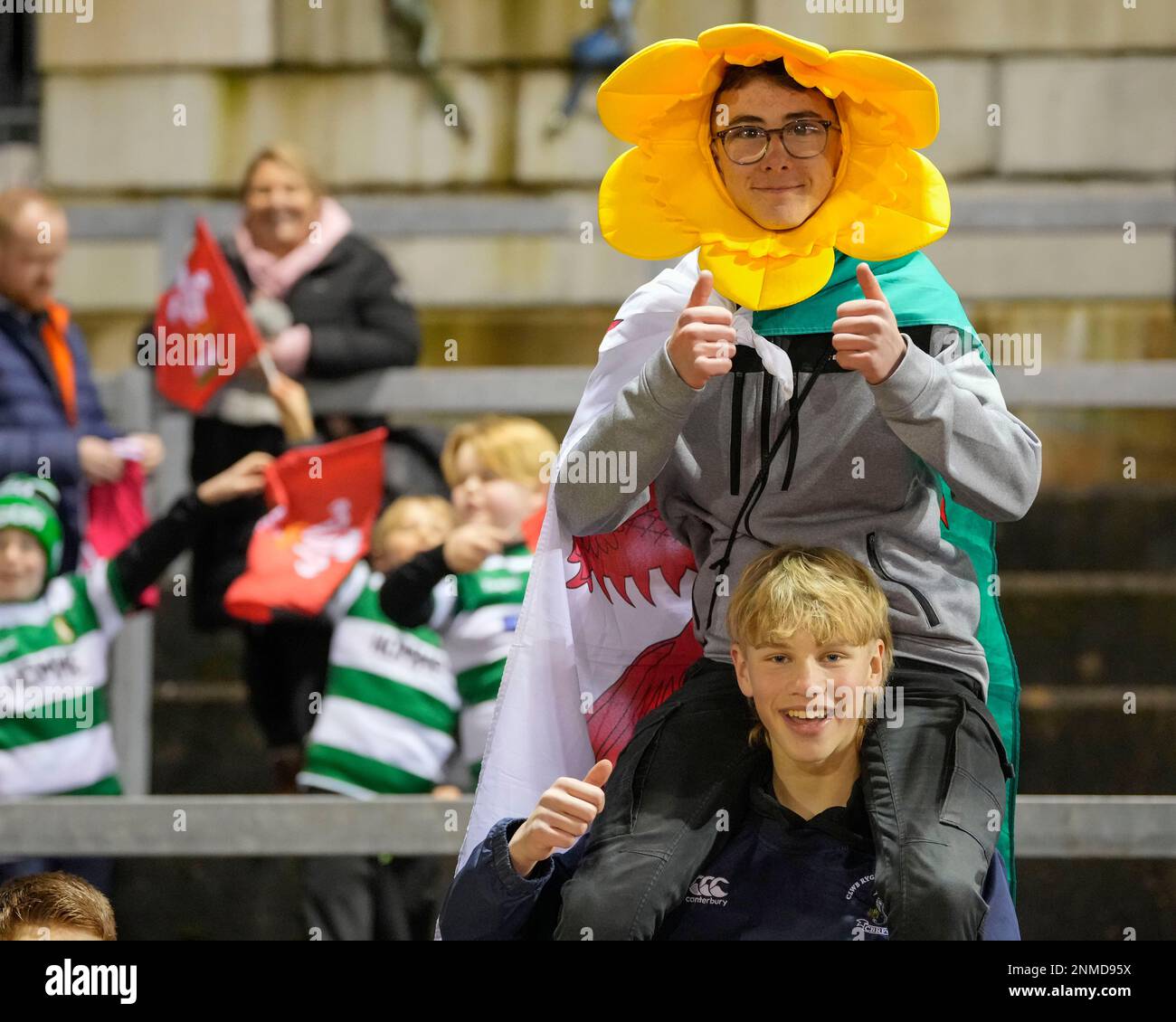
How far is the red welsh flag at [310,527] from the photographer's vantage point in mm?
4430

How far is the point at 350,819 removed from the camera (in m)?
4.05

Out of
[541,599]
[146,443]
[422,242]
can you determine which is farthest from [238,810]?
[422,242]

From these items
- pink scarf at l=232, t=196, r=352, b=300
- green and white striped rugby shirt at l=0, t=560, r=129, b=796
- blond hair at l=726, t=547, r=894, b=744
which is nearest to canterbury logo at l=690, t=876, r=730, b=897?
blond hair at l=726, t=547, r=894, b=744

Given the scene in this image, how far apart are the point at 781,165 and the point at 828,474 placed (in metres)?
0.45

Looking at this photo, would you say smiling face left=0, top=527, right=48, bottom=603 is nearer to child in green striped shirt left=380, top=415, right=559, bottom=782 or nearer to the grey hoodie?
child in green striped shirt left=380, top=415, right=559, bottom=782

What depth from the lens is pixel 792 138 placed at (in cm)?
271

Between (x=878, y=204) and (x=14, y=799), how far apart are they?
2569mm

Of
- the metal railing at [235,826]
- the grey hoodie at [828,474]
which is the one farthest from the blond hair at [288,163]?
the grey hoodie at [828,474]

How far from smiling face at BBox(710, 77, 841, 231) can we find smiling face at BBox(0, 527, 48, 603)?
2.31 m

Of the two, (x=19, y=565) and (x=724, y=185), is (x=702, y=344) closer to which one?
(x=724, y=185)

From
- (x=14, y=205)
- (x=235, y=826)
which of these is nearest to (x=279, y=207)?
(x=14, y=205)

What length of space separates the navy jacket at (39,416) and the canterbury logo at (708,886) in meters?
2.47

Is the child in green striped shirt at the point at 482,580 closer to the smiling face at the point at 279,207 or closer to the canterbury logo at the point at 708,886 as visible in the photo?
the smiling face at the point at 279,207
